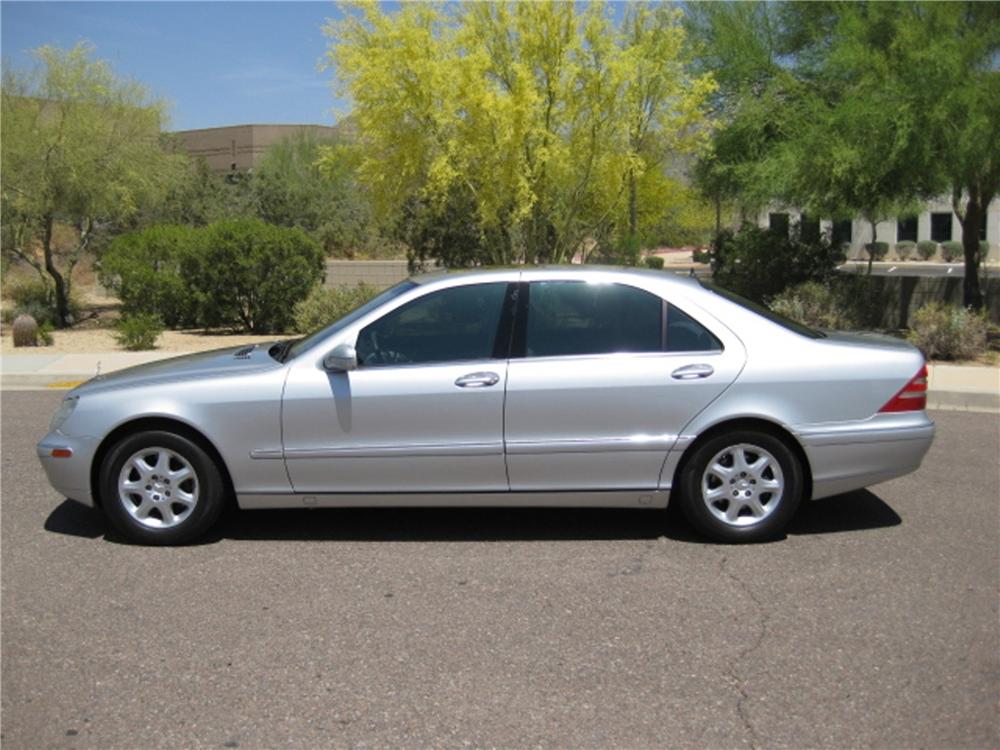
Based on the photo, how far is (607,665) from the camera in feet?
14.8

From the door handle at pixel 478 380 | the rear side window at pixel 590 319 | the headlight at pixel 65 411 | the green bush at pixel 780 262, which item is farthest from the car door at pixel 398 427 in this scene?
the green bush at pixel 780 262

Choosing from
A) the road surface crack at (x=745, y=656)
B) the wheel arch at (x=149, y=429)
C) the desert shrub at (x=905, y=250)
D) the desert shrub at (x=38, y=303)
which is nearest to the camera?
the road surface crack at (x=745, y=656)

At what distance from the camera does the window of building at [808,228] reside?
1773cm

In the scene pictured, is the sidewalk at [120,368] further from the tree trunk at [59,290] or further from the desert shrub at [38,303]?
the tree trunk at [59,290]

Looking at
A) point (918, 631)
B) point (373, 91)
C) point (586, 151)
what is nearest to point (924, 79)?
point (586, 151)

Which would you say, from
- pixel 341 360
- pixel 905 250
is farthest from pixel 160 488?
pixel 905 250

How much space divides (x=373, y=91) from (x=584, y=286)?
11.8 meters

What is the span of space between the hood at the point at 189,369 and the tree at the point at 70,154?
15.6 m

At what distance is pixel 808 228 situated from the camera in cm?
1786

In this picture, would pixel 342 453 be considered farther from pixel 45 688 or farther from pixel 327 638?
pixel 45 688

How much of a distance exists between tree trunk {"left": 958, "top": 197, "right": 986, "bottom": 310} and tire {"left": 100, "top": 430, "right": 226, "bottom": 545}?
14057 mm

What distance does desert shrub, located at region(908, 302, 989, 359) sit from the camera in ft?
47.5

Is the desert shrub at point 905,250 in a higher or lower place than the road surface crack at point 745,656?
higher

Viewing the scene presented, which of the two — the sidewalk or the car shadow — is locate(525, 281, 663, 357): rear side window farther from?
the sidewalk
